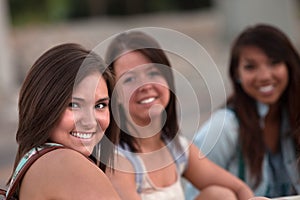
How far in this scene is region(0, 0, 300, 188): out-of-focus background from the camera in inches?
405

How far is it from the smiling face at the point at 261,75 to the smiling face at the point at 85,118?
1333mm

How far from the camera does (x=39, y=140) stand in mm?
2084

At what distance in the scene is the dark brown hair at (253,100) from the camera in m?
3.38

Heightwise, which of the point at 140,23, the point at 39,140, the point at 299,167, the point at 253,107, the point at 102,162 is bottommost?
the point at 140,23

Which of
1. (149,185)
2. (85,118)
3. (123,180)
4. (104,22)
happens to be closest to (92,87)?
(85,118)

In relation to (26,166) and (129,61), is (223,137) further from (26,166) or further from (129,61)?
(26,166)

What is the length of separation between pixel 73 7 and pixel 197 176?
10.4 meters

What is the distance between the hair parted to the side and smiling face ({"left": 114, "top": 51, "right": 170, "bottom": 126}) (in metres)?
0.63

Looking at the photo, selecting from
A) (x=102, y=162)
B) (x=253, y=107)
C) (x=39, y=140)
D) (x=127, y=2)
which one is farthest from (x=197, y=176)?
(x=127, y=2)

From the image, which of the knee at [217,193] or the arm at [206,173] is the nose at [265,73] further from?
the knee at [217,193]

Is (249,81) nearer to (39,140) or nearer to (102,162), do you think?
(102,162)

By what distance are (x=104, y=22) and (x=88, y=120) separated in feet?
36.3

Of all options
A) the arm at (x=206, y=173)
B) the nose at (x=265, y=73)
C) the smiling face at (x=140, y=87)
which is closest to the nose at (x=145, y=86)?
the smiling face at (x=140, y=87)

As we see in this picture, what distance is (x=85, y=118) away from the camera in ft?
7.06
